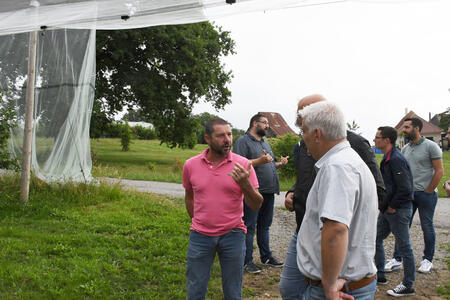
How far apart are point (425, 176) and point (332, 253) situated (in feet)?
12.9

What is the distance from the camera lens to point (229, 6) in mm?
3225

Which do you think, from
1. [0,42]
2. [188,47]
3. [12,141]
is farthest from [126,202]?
[188,47]

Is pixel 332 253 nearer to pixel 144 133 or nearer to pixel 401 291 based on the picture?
pixel 401 291

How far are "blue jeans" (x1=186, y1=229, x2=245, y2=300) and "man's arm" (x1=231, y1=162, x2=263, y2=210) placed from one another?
29 cm

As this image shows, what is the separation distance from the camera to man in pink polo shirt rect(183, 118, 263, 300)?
3039mm

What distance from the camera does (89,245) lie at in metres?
5.55

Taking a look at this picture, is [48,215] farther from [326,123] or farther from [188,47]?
[188,47]

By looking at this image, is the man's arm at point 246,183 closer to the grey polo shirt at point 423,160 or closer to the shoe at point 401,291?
the shoe at point 401,291

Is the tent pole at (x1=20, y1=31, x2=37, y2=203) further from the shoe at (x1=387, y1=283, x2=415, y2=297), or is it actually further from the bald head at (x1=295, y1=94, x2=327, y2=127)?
the shoe at (x1=387, y1=283, x2=415, y2=297)

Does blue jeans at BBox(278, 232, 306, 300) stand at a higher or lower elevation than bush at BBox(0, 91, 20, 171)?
lower

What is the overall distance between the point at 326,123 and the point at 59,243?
4979 mm

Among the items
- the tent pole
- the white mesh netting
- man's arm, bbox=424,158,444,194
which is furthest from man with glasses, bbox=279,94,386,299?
the tent pole

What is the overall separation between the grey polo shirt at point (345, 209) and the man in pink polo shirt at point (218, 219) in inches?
42.4

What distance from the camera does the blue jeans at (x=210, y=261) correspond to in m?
3.02
